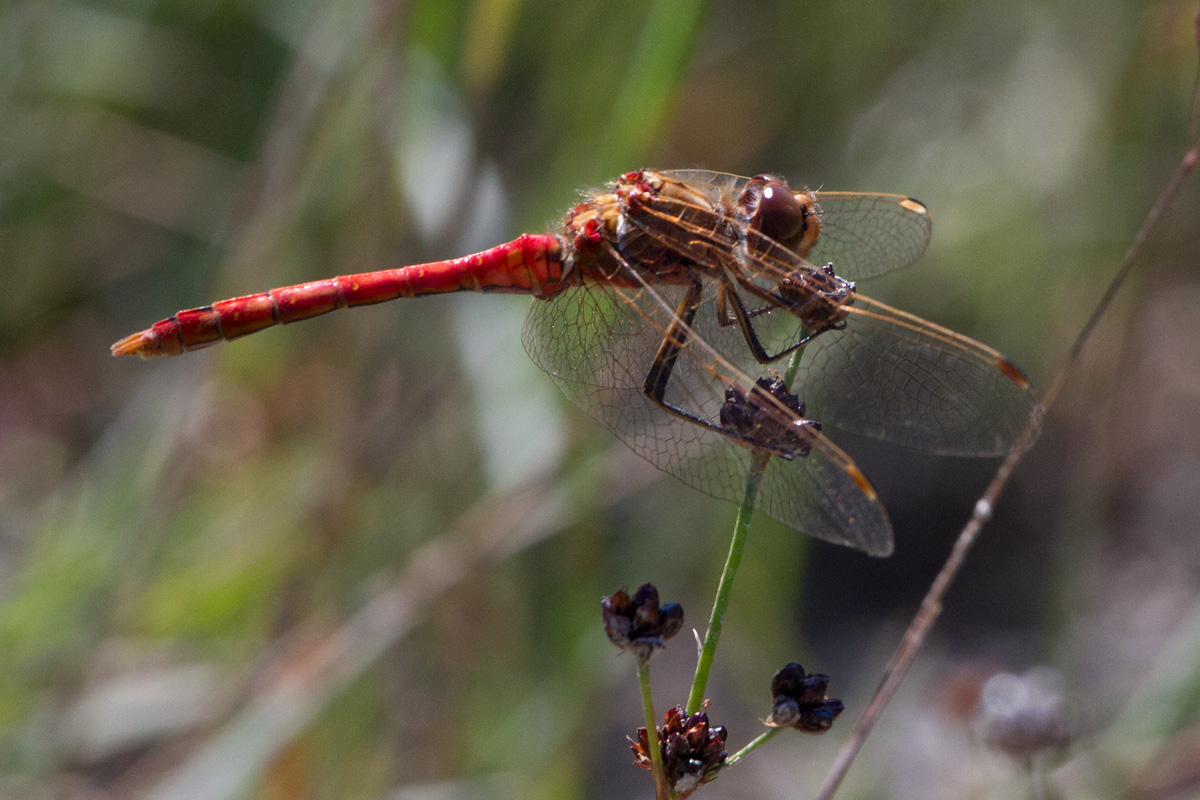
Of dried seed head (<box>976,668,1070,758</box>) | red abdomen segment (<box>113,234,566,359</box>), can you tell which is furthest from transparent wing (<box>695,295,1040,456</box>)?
red abdomen segment (<box>113,234,566,359</box>)

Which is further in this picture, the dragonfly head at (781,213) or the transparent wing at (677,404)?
the dragonfly head at (781,213)

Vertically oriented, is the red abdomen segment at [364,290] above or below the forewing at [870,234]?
above

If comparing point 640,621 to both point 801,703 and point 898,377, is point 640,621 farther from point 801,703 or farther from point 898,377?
point 898,377

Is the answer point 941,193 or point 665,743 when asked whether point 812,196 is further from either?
point 941,193

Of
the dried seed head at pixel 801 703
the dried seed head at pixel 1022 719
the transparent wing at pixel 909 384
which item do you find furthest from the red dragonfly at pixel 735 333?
the dried seed head at pixel 1022 719

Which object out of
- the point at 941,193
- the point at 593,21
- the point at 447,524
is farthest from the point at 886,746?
the point at 593,21

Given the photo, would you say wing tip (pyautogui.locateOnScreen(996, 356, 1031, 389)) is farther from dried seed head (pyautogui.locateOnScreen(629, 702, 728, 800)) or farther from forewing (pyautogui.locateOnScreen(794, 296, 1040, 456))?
dried seed head (pyautogui.locateOnScreen(629, 702, 728, 800))

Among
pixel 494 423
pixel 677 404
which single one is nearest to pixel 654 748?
pixel 677 404

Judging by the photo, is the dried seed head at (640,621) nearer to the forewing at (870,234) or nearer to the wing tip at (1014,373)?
the wing tip at (1014,373)
